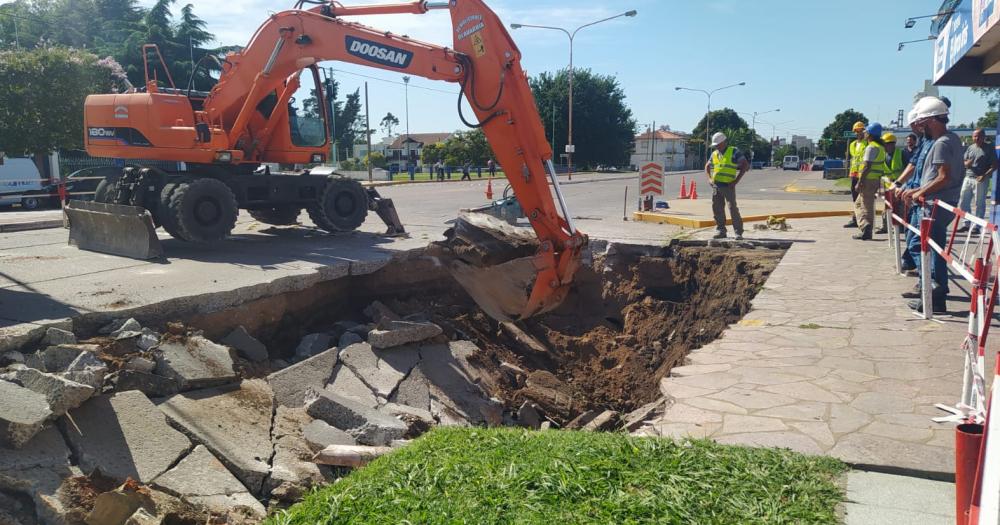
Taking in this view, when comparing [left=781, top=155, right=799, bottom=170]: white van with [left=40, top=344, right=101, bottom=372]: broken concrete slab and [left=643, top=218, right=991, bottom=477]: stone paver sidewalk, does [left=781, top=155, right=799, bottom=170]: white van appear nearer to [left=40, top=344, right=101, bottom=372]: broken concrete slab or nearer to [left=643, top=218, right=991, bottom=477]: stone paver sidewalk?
[left=643, top=218, right=991, bottom=477]: stone paver sidewalk

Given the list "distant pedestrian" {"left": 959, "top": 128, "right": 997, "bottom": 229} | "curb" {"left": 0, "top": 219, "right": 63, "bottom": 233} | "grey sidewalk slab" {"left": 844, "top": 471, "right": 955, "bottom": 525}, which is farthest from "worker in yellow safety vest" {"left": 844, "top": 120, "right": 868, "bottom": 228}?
"curb" {"left": 0, "top": 219, "right": 63, "bottom": 233}

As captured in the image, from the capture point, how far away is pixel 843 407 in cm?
429

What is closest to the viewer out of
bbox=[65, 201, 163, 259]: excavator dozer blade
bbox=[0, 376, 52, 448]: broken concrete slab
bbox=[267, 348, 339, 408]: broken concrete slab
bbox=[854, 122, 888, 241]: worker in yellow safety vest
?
bbox=[0, 376, 52, 448]: broken concrete slab

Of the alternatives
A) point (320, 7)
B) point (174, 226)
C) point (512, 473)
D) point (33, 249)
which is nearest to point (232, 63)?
point (320, 7)

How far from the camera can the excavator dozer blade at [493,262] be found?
21.2 ft

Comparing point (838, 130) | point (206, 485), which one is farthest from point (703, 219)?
point (838, 130)

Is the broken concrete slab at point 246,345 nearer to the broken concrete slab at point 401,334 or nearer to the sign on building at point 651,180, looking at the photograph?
the broken concrete slab at point 401,334

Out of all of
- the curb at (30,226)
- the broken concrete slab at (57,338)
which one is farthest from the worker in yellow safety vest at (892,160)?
the curb at (30,226)

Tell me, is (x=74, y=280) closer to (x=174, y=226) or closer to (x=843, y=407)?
(x=174, y=226)

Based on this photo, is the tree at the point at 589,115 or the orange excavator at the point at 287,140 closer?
the orange excavator at the point at 287,140

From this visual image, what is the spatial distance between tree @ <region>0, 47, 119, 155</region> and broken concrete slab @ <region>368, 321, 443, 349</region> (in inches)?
890

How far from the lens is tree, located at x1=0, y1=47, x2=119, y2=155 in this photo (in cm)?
2411

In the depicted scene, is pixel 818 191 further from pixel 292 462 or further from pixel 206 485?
pixel 206 485

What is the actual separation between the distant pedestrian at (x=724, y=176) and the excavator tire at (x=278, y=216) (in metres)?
6.73
